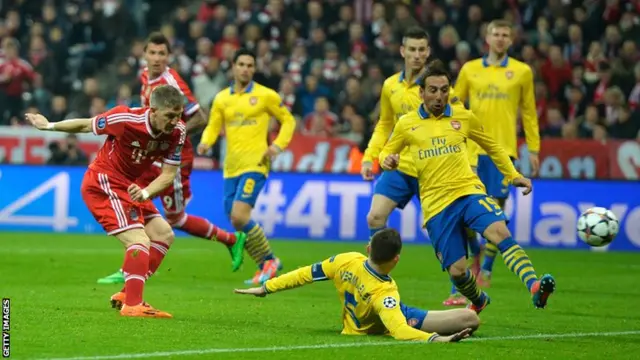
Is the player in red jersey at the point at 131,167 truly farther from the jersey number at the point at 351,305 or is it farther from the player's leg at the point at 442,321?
the player's leg at the point at 442,321

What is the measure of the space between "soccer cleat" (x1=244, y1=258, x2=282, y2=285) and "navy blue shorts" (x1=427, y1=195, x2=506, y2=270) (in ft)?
12.4

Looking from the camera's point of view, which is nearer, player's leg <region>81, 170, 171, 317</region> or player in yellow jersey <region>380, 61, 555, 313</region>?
player in yellow jersey <region>380, 61, 555, 313</region>

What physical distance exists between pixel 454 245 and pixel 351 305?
123 centimetres

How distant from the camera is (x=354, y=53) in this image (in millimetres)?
22484

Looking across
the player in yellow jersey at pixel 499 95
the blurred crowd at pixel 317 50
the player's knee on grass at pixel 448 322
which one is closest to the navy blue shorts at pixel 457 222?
the player's knee on grass at pixel 448 322

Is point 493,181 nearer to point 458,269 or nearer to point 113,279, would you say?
point 458,269

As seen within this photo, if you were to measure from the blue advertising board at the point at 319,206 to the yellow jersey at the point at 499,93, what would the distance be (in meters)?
5.47

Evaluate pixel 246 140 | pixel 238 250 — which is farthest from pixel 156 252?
pixel 246 140

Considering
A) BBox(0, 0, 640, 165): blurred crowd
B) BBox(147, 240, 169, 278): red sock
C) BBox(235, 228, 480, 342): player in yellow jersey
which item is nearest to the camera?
BBox(235, 228, 480, 342): player in yellow jersey

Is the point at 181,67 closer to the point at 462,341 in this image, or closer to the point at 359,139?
the point at 359,139

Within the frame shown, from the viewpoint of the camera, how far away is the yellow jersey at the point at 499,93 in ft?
42.0

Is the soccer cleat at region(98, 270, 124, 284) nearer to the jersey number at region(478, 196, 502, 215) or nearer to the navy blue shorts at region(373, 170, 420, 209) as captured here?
the navy blue shorts at region(373, 170, 420, 209)

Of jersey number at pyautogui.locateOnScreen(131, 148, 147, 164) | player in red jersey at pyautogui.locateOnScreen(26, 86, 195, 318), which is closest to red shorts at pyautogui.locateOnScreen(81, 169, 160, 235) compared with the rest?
player in red jersey at pyautogui.locateOnScreen(26, 86, 195, 318)

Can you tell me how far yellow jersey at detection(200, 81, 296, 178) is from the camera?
13531 mm
